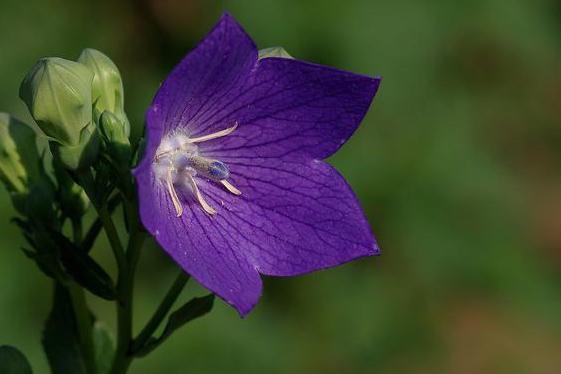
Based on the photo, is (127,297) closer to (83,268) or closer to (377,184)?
(83,268)

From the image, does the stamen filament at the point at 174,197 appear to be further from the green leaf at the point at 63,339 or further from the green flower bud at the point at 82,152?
the green leaf at the point at 63,339

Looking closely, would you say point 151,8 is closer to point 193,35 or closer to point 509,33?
point 193,35

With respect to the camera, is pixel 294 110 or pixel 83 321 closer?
pixel 294 110

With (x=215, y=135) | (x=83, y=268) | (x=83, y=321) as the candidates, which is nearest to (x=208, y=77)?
(x=215, y=135)

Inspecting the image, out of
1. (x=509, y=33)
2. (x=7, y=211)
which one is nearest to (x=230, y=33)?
(x=7, y=211)

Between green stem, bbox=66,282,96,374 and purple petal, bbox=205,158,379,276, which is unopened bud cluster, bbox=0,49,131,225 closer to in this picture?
green stem, bbox=66,282,96,374

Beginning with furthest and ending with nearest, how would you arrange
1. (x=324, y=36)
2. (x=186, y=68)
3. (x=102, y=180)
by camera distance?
(x=324, y=36) < (x=102, y=180) < (x=186, y=68)

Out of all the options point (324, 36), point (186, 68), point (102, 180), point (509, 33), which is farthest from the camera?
point (509, 33)
